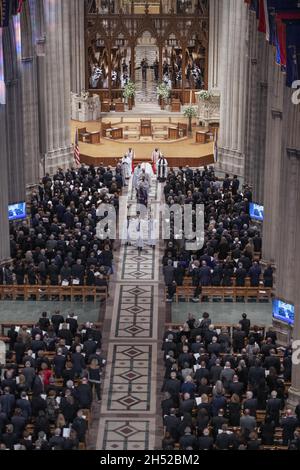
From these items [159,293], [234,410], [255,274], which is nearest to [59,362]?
[234,410]

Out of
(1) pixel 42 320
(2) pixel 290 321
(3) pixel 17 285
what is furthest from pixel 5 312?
(2) pixel 290 321

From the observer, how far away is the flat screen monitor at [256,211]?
43.8 m

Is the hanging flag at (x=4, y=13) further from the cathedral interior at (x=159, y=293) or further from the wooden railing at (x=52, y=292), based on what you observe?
the wooden railing at (x=52, y=292)

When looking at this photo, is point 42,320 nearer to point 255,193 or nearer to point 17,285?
point 17,285

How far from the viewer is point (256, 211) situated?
144 ft

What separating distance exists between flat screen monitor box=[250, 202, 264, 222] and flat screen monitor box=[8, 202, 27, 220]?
29.9 ft

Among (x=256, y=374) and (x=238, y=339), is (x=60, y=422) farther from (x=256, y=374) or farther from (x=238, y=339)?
(x=238, y=339)

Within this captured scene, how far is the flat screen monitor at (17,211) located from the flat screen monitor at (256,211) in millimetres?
9102

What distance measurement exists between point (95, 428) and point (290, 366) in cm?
572

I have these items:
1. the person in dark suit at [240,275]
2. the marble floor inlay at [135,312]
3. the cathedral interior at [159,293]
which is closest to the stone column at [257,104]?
the cathedral interior at [159,293]

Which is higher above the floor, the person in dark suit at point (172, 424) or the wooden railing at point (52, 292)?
the wooden railing at point (52, 292)

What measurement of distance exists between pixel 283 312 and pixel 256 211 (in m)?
9.90

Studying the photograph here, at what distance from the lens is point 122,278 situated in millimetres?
41625

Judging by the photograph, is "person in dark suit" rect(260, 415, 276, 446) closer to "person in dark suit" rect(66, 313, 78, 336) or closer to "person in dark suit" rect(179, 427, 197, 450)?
"person in dark suit" rect(179, 427, 197, 450)
